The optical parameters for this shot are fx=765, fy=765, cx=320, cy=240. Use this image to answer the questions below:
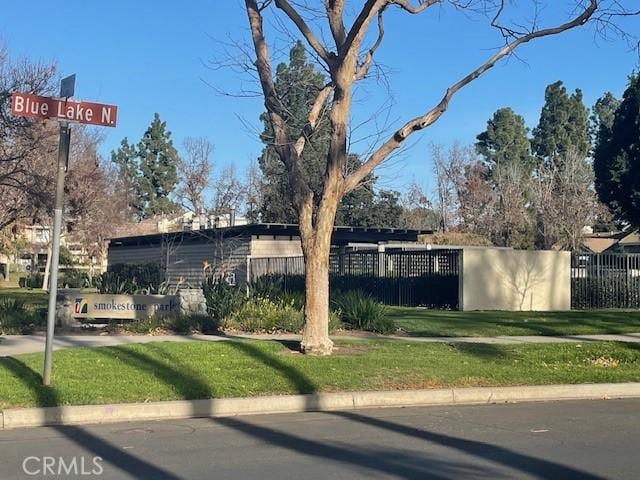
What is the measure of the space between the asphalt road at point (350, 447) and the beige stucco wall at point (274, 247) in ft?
85.9

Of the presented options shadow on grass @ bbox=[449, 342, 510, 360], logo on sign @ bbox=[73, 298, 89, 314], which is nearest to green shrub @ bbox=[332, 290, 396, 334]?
shadow on grass @ bbox=[449, 342, 510, 360]

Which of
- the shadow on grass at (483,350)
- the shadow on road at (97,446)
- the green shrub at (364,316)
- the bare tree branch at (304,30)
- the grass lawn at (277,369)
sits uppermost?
the bare tree branch at (304,30)

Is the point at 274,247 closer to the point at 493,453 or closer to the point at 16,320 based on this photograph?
the point at 16,320

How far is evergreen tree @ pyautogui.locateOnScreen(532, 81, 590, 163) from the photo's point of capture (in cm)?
7094

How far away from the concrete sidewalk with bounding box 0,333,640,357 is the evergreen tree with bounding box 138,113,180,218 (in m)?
78.1

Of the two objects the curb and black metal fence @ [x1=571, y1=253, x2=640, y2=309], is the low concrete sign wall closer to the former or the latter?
the curb

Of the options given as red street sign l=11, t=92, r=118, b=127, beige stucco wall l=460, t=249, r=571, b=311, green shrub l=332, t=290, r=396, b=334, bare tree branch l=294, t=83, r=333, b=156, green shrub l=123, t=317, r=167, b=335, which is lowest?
green shrub l=123, t=317, r=167, b=335

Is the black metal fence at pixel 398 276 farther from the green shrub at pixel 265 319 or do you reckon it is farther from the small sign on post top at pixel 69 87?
the small sign on post top at pixel 69 87

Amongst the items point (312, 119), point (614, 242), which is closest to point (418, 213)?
point (614, 242)

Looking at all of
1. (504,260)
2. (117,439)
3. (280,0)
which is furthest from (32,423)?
(504,260)

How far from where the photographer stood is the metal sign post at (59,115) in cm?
921

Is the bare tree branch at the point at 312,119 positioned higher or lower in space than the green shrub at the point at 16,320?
higher

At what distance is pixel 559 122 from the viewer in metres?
71.4

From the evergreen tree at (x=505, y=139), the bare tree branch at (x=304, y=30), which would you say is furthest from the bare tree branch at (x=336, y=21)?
the evergreen tree at (x=505, y=139)
